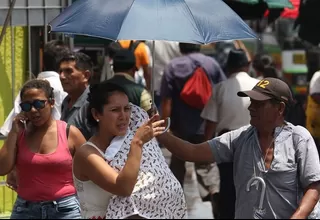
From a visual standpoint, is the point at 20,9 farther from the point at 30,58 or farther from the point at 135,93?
the point at 135,93

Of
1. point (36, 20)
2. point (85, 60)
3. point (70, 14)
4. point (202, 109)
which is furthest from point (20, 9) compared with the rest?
point (202, 109)

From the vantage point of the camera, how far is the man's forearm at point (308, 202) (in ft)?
17.3

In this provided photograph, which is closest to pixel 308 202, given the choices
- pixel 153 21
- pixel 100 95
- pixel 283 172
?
pixel 283 172

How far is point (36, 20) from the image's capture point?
26.2 feet

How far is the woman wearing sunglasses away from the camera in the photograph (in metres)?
6.23

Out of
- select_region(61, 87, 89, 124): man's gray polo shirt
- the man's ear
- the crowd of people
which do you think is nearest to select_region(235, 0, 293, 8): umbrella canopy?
the crowd of people

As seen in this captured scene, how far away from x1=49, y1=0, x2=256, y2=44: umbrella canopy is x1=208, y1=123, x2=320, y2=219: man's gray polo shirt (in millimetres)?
745

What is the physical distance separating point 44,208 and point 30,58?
7.35ft

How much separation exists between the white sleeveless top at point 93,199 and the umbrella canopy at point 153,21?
2.53 ft

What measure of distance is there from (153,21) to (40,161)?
118cm

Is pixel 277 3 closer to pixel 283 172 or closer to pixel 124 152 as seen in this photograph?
pixel 283 172

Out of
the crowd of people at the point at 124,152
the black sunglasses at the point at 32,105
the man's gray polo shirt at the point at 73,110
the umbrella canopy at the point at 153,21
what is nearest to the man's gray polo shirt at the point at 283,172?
the crowd of people at the point at 124,152

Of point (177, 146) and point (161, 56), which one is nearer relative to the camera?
point (177, 146)

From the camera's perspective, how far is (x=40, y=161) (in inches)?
245
